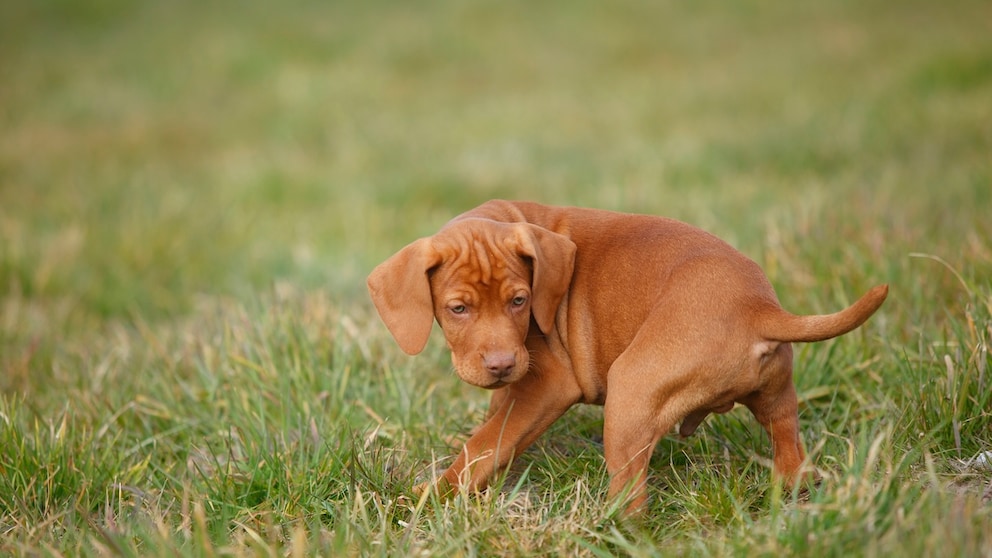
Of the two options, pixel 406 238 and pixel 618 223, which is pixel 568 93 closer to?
pixel 406 238

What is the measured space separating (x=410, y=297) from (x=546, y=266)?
1.51 feet

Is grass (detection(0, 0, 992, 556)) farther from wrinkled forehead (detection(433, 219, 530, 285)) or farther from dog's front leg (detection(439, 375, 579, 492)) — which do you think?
wrinkled forehead (detection(433, 219, 530, 285))

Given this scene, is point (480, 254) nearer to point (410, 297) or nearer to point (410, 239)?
point (410, 297)

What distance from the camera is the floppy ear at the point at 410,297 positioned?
3.30m

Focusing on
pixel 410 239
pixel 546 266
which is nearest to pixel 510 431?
pixel 546 266

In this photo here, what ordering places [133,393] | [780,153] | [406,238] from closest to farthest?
[133,393] → [406,238] → [780,153]

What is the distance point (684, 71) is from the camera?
1544cm

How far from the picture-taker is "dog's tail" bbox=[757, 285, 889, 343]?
2.88 metres

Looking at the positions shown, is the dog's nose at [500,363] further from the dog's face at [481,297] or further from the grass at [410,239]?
the grass at [410,239]

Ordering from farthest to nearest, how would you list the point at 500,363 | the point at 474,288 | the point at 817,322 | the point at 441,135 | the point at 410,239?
the point at 441,135 < the point at 410,239 < the point at 474,288 < the point at 500,363 < the point at 817,322

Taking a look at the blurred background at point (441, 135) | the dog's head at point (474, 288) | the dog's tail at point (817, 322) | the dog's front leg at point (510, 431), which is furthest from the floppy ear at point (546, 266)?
the blurred background at point (441, 135)

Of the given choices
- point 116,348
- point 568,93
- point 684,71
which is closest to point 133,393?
point 116,348

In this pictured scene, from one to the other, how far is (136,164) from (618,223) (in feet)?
29.5

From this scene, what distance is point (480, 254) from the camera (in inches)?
130
